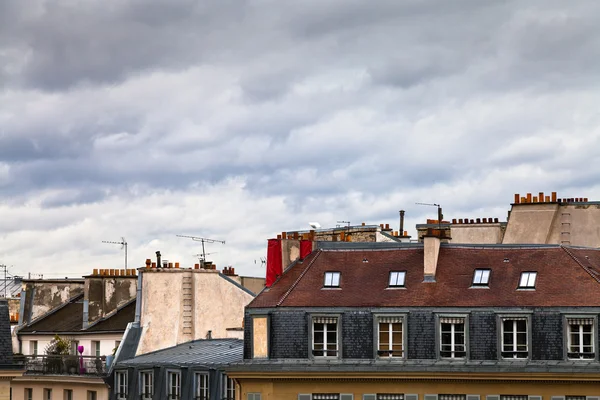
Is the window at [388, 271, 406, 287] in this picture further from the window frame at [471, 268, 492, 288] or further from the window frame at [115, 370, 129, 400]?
the window frame at [115, 370, 129, 400]

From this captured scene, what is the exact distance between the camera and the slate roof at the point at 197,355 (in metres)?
60.9

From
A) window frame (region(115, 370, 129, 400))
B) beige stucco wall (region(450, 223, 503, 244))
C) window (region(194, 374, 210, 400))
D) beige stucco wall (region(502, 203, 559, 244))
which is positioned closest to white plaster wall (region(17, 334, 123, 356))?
window frame (region(115, 370, 129, 400))

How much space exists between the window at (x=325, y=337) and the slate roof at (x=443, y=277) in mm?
676

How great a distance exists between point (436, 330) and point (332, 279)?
516 cm

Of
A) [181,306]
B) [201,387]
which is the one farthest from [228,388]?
[181,306]

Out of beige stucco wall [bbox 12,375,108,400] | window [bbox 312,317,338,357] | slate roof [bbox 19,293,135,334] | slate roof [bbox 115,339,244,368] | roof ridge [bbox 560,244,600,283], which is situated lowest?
beige stucco wall [bbox 12,375,108,400]

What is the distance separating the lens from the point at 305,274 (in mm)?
57156

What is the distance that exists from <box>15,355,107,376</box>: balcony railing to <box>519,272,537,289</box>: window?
21.0 m

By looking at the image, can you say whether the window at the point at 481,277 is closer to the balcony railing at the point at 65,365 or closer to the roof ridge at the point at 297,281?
the roof ridge at the point at 297,281

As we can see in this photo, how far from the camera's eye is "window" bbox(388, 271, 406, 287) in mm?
55875

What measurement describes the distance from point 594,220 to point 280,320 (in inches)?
646

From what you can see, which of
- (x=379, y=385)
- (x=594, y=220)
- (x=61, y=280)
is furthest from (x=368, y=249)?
(x=61, y=280)

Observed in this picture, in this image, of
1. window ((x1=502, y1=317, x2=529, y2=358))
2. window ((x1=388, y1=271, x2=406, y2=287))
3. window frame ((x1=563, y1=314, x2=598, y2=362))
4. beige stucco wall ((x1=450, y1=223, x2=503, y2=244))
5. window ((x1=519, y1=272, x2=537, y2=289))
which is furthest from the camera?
beige stucco wall ((x1=450, y1=223, x2=503, y2=244))

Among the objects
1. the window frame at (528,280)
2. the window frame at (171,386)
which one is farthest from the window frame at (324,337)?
the window frame at (171,386)
